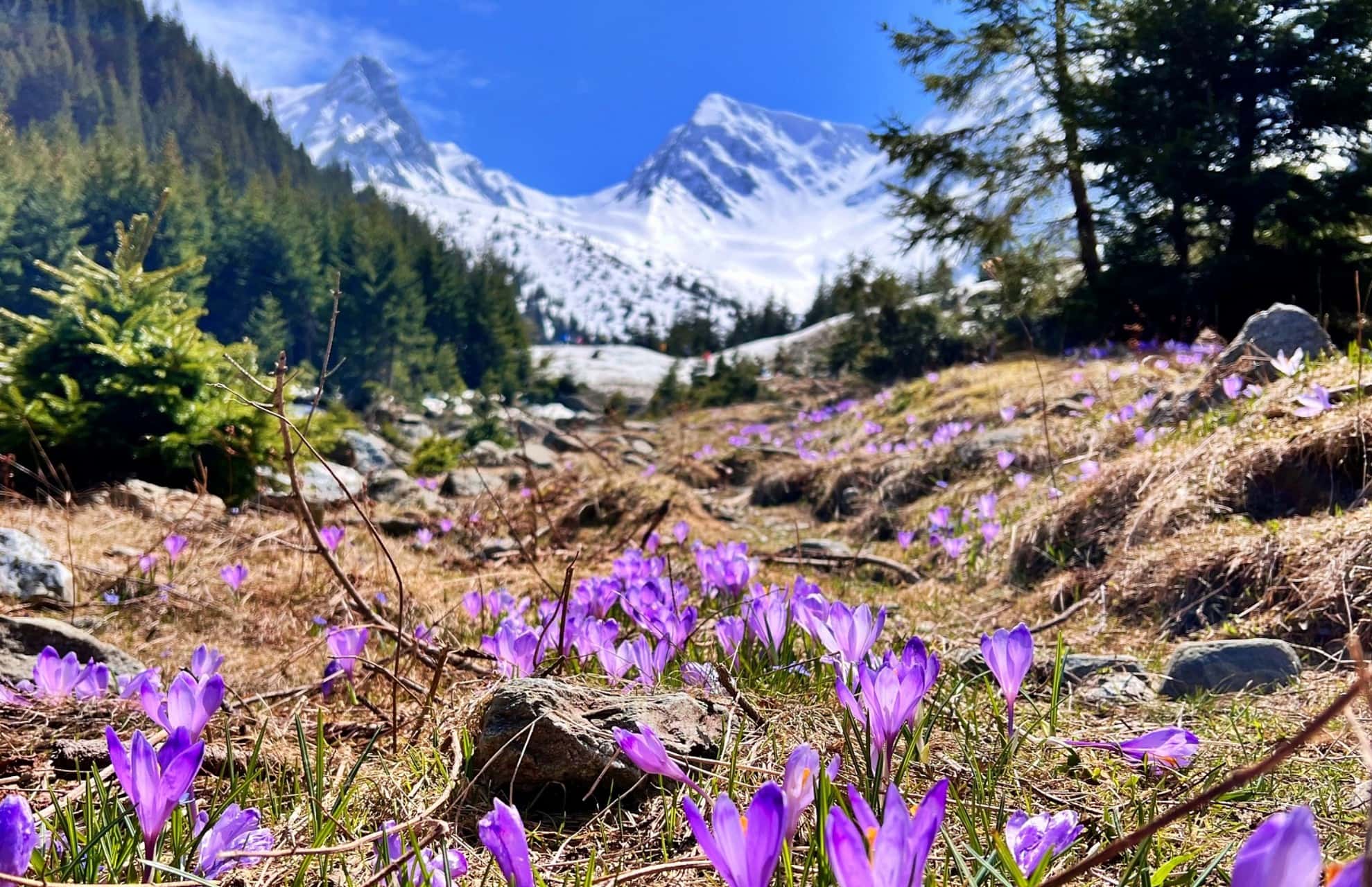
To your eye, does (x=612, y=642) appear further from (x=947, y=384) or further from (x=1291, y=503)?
(x=947, y=384)

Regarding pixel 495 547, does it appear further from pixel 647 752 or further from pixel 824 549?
pixel 647 752

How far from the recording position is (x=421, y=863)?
826 millimetres

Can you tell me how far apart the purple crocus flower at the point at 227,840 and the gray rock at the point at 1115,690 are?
153 centimetres

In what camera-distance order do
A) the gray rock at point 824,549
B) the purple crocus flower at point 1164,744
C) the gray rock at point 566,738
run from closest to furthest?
the purple crocus flower at point 1164,744 → the gray rock at point 566,738 → the gray rock at point 824,549

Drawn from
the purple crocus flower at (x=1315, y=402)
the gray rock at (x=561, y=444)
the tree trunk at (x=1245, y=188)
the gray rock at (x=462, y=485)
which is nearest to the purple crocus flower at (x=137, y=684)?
the purple crocus flower at (x=1315, y=402)

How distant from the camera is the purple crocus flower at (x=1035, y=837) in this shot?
822 mm

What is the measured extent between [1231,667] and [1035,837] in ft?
4.42

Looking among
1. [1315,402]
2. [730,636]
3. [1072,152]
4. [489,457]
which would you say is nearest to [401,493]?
[489,457]

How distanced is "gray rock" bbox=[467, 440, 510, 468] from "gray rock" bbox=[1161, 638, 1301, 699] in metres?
8.87

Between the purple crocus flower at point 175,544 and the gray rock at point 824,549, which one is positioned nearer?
the purple crocus flower at point 175,544

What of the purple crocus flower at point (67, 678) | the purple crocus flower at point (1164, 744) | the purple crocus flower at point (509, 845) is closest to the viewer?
the purple crocus flower at point (509, 845)

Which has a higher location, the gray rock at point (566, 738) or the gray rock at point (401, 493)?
the gray rock at point (566, 738)

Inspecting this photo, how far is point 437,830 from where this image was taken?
0.85 meters

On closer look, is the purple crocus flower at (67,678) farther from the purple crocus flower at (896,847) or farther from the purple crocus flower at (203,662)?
the purple crocus flower at (896,847)
